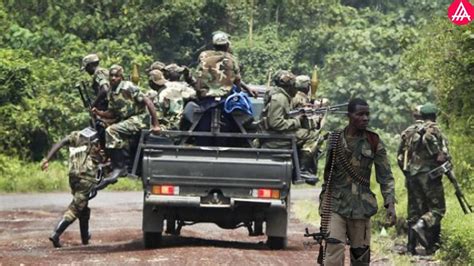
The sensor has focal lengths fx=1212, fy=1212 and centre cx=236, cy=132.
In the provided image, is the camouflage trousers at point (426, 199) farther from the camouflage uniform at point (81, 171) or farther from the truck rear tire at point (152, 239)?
the camouflage uniform at point (81, 171)

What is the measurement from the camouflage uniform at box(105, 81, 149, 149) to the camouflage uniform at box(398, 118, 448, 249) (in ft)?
11.3

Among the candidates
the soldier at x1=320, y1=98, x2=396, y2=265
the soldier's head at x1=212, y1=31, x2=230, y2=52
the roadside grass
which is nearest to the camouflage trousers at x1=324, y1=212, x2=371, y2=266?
the soldier at x1=320, y1=98, x2=396, y2=265

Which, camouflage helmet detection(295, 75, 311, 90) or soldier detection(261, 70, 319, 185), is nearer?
soldier detection(261, 70, 319, 185)

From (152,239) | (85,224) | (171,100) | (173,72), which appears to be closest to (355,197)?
(152,239)

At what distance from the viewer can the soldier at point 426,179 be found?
15.0 metres

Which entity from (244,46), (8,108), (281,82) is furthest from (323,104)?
(244,46)

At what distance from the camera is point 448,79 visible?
1867 cm

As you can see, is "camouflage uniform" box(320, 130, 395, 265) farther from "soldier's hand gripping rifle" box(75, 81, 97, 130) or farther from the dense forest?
the dense forest

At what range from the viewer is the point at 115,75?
14961 millimetres

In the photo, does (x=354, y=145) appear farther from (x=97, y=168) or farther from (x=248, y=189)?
(x=97, y=168)

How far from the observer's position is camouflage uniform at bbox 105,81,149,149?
1488cm

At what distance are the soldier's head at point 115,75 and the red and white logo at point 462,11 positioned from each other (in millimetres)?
5234

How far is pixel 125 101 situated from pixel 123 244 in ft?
6.22

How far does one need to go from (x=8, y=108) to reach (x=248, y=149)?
1753cm
